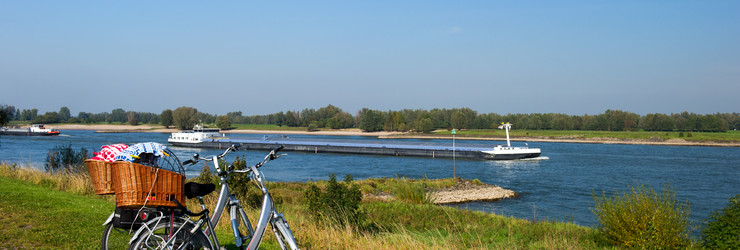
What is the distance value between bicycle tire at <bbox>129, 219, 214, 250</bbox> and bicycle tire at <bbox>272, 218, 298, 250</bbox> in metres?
0.62

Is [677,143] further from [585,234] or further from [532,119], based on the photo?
[585,234]

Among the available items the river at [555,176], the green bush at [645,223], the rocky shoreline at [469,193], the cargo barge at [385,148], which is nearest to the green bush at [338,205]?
the green bush at [645,223]

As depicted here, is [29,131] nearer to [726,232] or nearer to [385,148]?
[385,148]

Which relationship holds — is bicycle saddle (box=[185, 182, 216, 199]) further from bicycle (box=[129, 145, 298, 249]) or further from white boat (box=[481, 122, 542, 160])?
white boat (box=[481, 122, 542, 160])

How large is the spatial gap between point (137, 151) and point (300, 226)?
148 inches

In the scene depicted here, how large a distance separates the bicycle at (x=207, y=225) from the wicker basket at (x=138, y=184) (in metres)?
0.19

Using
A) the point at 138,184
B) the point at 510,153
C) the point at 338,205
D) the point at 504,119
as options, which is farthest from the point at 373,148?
the point at 504,119

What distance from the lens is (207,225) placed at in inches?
188

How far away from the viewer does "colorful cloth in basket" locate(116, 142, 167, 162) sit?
4.34 m

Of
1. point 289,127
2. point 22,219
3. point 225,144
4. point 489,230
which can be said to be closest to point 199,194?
point 22,219

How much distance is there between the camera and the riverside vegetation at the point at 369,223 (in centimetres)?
689

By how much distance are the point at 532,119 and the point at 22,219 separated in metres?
143

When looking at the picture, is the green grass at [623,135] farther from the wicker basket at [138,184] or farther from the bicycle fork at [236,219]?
the wicker basket at [138,184]

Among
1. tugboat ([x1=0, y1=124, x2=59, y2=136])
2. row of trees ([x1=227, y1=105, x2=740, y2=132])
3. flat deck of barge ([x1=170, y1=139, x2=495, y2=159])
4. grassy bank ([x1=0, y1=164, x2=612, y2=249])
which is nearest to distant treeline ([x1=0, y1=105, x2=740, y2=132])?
row of trees ([x1=227, y1=105, x2=740, y2=132])
